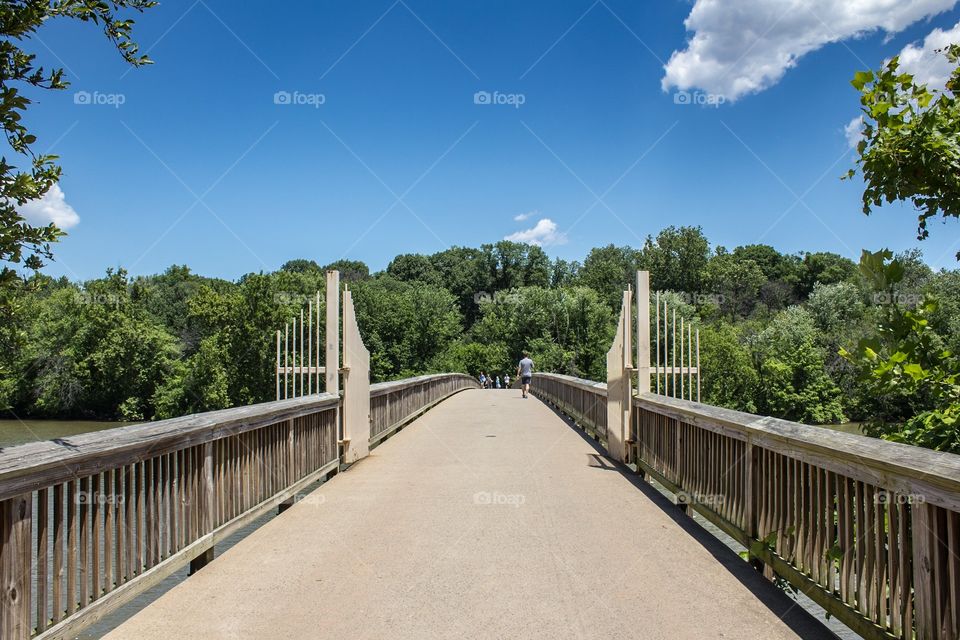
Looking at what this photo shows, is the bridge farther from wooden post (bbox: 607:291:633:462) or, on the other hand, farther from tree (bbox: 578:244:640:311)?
tree (bbox: 578:244:640:311)

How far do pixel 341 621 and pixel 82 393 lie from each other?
5399 centimetres

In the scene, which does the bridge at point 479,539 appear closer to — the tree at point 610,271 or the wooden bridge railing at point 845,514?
the wooden bridge railing at point 845,514

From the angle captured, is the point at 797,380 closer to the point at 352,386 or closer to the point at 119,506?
the point at 352,386

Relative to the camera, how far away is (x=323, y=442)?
8453 mm

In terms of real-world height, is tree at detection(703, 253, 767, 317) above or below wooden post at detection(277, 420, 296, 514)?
above

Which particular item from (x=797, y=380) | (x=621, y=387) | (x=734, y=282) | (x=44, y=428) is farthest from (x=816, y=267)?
(x=621, y=387)

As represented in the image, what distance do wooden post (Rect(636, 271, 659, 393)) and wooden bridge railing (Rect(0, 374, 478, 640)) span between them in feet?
15.2

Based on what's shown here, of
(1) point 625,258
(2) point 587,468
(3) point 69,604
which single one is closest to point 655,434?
(2) point 587,468

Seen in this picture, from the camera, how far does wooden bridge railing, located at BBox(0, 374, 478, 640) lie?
299cm

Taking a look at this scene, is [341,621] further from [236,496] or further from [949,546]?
[949,546]

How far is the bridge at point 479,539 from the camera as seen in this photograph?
3.08 m

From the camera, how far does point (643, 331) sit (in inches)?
344

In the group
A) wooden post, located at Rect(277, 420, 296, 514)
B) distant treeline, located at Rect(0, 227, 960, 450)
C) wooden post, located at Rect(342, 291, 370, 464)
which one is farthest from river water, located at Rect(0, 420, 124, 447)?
wooden post, located at Rect(277, 420, 296, 514)

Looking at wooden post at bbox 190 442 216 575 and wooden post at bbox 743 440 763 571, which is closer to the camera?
wooden post at bbox 743 440 763 571
